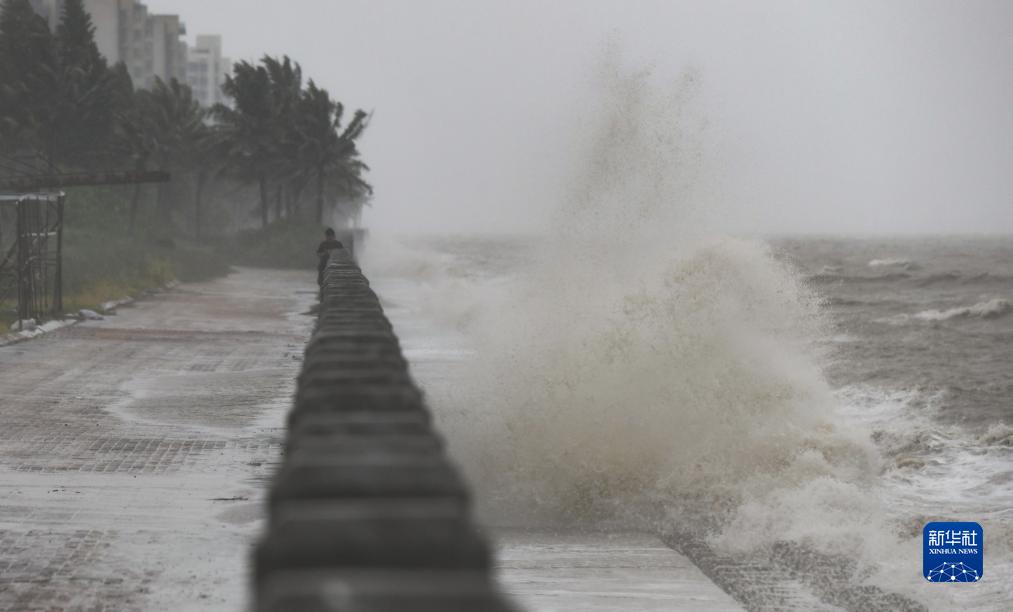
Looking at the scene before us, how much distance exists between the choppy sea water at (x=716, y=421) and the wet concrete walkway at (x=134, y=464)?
8.68ft

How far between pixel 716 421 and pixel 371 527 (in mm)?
13679

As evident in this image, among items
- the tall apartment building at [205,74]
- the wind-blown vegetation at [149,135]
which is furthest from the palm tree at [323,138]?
the tall apartment building at [205,74]

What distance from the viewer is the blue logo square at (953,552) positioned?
10.1 m

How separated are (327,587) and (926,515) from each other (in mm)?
11552

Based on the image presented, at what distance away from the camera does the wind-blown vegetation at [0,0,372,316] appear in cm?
5222

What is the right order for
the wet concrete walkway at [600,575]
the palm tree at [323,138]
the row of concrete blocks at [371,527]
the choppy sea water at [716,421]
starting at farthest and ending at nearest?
the palm tree at [323,138] < the choppy sea water at [716,421] < the wet concrete walkway at [600,575] < the row of concrete blocks at [371,527]

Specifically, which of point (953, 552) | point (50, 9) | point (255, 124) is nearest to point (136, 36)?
point (50, 9)

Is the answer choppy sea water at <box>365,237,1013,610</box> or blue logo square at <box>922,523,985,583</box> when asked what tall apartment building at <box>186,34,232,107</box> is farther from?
blue logo square at <box>922,523,985,583</box>

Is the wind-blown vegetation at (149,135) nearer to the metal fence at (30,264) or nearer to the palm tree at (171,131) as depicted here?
the palm tree at (171,131)

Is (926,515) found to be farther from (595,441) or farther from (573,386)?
(573,386)

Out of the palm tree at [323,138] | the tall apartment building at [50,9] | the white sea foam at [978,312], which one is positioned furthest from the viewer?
the tall apartment building at [50,9]

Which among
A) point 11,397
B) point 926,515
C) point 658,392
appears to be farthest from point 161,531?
→ point 658,392

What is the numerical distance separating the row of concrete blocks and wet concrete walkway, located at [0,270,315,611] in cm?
455

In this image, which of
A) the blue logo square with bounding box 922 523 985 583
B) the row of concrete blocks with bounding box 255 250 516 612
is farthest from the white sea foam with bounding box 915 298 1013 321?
the row of concrete blocks with bounding box 255 250 516 612
